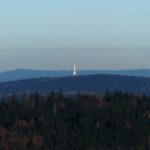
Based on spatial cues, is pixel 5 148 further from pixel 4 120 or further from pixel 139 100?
pixel 139 100

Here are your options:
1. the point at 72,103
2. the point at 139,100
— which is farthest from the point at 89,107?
the point at 139,100

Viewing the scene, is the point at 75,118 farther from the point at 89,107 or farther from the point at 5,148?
the point at 5,148

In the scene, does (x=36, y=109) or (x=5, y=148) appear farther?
(x=36, y=109)

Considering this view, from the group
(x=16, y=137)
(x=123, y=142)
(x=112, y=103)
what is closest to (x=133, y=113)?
(x=112, y=103)

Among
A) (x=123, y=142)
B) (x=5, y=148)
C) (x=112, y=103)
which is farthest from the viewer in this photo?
(x=112, y=103)

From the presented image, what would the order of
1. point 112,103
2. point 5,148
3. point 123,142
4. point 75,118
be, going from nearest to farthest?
1. point 5,148
2. point 123,142
3. point 75,118
4. point 112,103

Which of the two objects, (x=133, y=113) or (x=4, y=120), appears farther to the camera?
(x=133, y=113)
